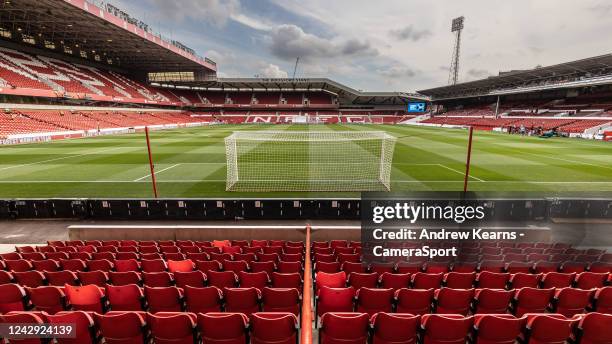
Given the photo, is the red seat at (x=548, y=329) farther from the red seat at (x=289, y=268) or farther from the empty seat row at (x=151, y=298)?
the red seat at (x=289, y=268)

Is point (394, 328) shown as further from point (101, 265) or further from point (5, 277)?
point (5, 277)

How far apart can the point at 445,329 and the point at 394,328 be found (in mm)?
610

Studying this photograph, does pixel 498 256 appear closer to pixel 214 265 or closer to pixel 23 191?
pixel 214 265

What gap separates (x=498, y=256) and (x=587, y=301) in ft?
7.32

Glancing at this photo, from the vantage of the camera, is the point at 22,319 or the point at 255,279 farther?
the point at 255,279

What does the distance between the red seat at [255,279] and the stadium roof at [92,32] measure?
41.9 meters

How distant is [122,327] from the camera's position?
3.62 metres

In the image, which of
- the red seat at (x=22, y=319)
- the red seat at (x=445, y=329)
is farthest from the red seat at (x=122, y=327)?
the red seat at (x=445, y=329)

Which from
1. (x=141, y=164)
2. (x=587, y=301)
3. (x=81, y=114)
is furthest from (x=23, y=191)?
(x=81, y=114)

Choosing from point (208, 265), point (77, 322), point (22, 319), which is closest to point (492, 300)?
point (208, 265)

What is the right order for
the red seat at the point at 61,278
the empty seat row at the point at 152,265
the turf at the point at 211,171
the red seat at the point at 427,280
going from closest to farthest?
the red seat at the point at 427,280 → the red seat at the point at 61,278 → the empty seat row at the point at 152,265 → the turf at the point at 211,171

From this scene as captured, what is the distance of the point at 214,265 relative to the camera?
5980mm

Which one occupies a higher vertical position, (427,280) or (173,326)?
(173,326)

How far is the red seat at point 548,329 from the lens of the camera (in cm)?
350
